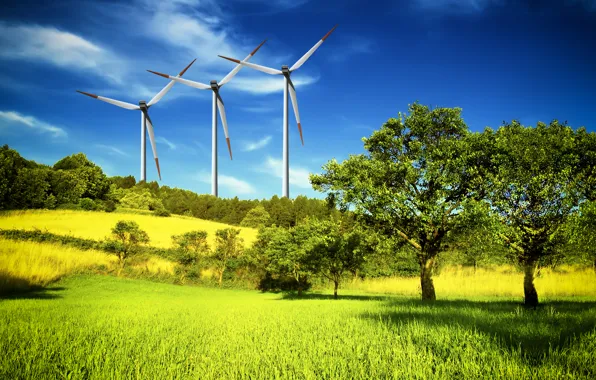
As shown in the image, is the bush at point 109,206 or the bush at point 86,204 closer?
the bush at point 86,204

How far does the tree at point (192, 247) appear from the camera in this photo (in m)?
46.5

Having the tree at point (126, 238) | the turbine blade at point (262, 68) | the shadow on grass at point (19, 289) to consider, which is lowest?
the shadow on grass at point (19, 289)

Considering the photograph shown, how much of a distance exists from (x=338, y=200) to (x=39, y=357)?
73.6 ft

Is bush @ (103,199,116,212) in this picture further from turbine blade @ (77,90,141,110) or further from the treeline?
turbine blade @ (77,90,141,110)

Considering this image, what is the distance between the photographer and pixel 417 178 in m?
25.0

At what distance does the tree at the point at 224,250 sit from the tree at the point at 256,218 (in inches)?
2636

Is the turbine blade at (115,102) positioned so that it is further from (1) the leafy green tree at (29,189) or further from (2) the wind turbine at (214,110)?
(1) the leafy green tree at (29,189)

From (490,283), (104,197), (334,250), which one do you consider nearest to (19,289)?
(334,250)

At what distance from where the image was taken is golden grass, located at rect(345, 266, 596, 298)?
33531mm

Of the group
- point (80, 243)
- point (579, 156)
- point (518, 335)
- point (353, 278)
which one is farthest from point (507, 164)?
point (80, 243)

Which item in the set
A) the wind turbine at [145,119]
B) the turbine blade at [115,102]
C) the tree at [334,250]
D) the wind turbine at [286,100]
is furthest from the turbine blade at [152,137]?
the tree at [334,250]

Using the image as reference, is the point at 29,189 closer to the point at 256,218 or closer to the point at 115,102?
the point at 115,102

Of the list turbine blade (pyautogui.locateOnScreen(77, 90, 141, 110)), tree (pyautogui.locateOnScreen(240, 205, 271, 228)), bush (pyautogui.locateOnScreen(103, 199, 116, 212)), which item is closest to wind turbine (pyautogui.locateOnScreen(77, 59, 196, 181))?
turbine blade (pyautogui.locateOnScreen(77, 90, 141, 110))

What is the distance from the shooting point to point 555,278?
35250 mm
